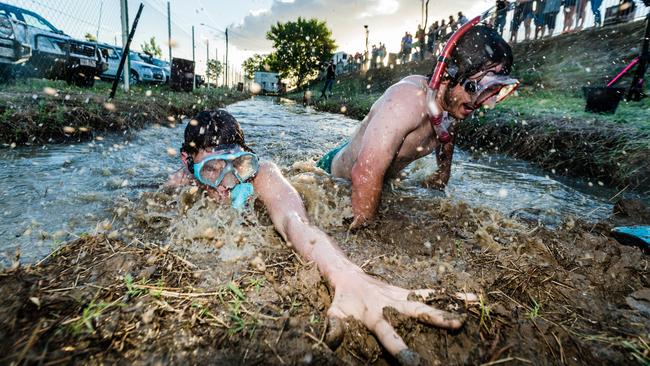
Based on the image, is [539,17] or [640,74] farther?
[539,17]

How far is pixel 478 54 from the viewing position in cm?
225

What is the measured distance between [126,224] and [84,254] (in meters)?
0.64

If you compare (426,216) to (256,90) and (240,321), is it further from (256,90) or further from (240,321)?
(256,90)

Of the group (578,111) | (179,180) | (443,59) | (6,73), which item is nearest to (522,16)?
(578,111)

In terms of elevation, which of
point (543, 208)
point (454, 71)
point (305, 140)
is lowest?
point (543, 208)

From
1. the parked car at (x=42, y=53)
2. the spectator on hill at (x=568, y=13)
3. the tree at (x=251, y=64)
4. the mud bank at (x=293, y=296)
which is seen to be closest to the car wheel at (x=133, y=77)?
the parked car at (x=42, y=53)

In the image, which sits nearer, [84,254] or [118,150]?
[84,254]

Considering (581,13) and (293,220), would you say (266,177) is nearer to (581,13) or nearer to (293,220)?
(293,220)

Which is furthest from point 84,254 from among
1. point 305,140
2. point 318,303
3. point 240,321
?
point 305,140

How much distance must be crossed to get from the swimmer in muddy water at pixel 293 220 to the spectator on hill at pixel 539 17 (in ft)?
50.7

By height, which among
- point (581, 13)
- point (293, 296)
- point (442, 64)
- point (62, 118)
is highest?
point (581, 13)

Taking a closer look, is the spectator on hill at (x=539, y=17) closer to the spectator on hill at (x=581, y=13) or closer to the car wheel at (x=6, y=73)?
the spectator on hill at (x=581, y=13)

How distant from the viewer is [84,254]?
1.68 metres

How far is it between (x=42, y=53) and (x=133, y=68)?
5.91 m
